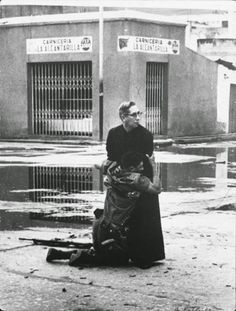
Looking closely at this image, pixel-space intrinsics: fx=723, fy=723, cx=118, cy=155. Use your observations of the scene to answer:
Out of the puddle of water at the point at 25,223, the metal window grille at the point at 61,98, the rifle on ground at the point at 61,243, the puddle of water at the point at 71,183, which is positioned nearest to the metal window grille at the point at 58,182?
the puddle of water at the point at 71,183

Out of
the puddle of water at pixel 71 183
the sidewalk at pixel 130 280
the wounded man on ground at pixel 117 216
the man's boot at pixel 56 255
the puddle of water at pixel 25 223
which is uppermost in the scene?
the wounded man on ground at pixel 117 216

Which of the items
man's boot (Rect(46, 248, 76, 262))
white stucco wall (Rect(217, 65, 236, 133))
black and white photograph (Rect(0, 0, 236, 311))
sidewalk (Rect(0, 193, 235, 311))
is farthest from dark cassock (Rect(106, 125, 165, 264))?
white stucco wall (Rect(217, 65, 236, 133))

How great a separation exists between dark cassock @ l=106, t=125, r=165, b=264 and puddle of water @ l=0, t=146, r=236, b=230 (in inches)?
103

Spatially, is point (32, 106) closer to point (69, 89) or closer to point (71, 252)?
point (69, 89)

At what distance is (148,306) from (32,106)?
23976 mm

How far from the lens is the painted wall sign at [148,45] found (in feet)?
86.9

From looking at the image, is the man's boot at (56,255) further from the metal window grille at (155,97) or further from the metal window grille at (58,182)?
the metal window grille at (155,97)

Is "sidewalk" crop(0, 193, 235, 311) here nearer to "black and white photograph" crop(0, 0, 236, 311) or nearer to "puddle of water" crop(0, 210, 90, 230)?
"black and white photograph" crop(0, 0, 236, 311)

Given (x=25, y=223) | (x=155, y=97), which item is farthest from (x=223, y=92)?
(x=25, y=223)

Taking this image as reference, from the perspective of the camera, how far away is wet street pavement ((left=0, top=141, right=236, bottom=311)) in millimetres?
5688

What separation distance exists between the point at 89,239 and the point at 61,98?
20.1m

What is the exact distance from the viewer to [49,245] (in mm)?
7652

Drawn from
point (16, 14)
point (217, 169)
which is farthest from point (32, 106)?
point (217, 169)

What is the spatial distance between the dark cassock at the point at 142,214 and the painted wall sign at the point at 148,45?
19732 millimetres
